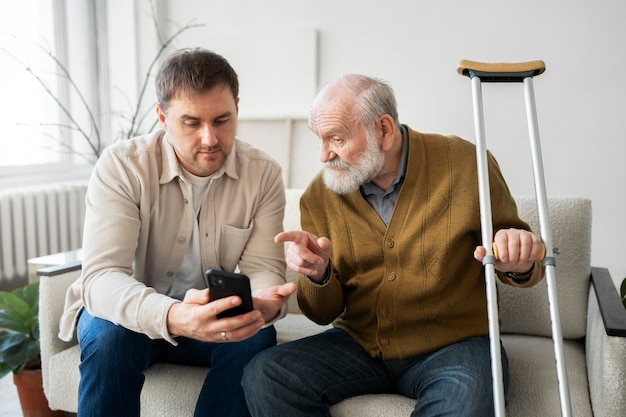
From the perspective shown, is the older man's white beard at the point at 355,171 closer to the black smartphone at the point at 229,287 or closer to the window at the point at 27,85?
the black smartphone at the point at 229,287

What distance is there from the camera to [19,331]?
230 centimetres

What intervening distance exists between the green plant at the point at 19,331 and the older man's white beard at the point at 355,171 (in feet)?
4.08

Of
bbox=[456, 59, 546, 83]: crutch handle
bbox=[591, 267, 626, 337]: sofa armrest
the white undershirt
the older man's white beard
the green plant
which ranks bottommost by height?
the green plant

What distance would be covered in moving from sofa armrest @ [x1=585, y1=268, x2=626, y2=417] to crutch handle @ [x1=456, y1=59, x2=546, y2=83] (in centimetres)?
60

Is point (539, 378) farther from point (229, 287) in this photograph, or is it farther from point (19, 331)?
point (19, 331)

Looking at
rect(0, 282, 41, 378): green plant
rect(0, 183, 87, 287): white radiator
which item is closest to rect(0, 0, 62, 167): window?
rect(0, 183, 87, 287): white radiator

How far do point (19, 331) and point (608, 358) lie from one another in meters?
1.89

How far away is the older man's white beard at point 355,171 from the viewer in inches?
68.4

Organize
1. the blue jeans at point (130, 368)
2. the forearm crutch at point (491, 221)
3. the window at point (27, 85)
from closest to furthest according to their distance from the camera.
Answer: the forearm crutch at point (491, 221) < the blue jeans at point (130, 368) < the window at point (27, 85)

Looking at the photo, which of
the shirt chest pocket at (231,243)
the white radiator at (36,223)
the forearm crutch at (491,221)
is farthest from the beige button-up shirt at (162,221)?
the white radiator at (36,223)

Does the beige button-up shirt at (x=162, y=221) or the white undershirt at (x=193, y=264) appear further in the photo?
the white undershirt at (x=193, y=264)

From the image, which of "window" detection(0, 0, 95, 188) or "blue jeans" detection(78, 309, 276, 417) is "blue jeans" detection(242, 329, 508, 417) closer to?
"blue jeans" detection(78, 309, 276, 417)

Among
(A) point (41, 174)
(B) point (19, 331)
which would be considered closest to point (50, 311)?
(B) point (19, 331)

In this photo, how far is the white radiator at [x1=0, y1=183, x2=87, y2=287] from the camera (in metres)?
3.61
